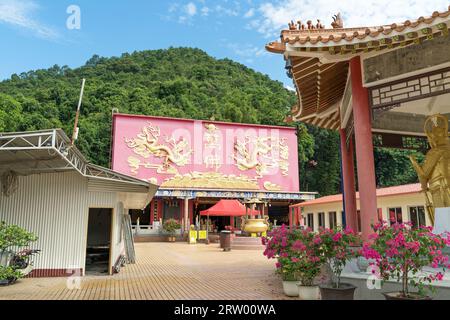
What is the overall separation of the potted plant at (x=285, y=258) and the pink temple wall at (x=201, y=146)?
21.1 meters

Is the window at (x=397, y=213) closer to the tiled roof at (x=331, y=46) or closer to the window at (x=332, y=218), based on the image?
the window at (x=332, y=218)

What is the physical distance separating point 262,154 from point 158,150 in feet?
27.8

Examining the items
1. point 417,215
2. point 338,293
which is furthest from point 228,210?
point 338,293

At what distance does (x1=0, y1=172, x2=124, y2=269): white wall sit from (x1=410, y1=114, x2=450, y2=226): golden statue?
7727 mm

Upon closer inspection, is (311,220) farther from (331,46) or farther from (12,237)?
(331,46)

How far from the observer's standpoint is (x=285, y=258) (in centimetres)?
652

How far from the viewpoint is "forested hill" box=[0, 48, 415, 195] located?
41531 mm

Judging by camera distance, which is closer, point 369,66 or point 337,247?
point 337,247

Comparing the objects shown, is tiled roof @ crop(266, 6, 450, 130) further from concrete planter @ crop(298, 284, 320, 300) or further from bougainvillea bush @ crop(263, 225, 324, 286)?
concrete planter @ crop(298, 284, 320, 300)

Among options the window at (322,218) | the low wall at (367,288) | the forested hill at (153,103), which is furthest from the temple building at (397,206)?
the forested hill at (153,103)

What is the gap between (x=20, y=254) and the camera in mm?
8648

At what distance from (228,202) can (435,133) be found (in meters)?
17.8

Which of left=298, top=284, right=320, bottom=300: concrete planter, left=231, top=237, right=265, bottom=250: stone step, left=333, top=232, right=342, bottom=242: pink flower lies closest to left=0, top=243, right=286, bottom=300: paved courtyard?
left=298, top=284, right=320, bottom=300: concrete planter

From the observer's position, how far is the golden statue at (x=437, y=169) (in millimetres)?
6789
